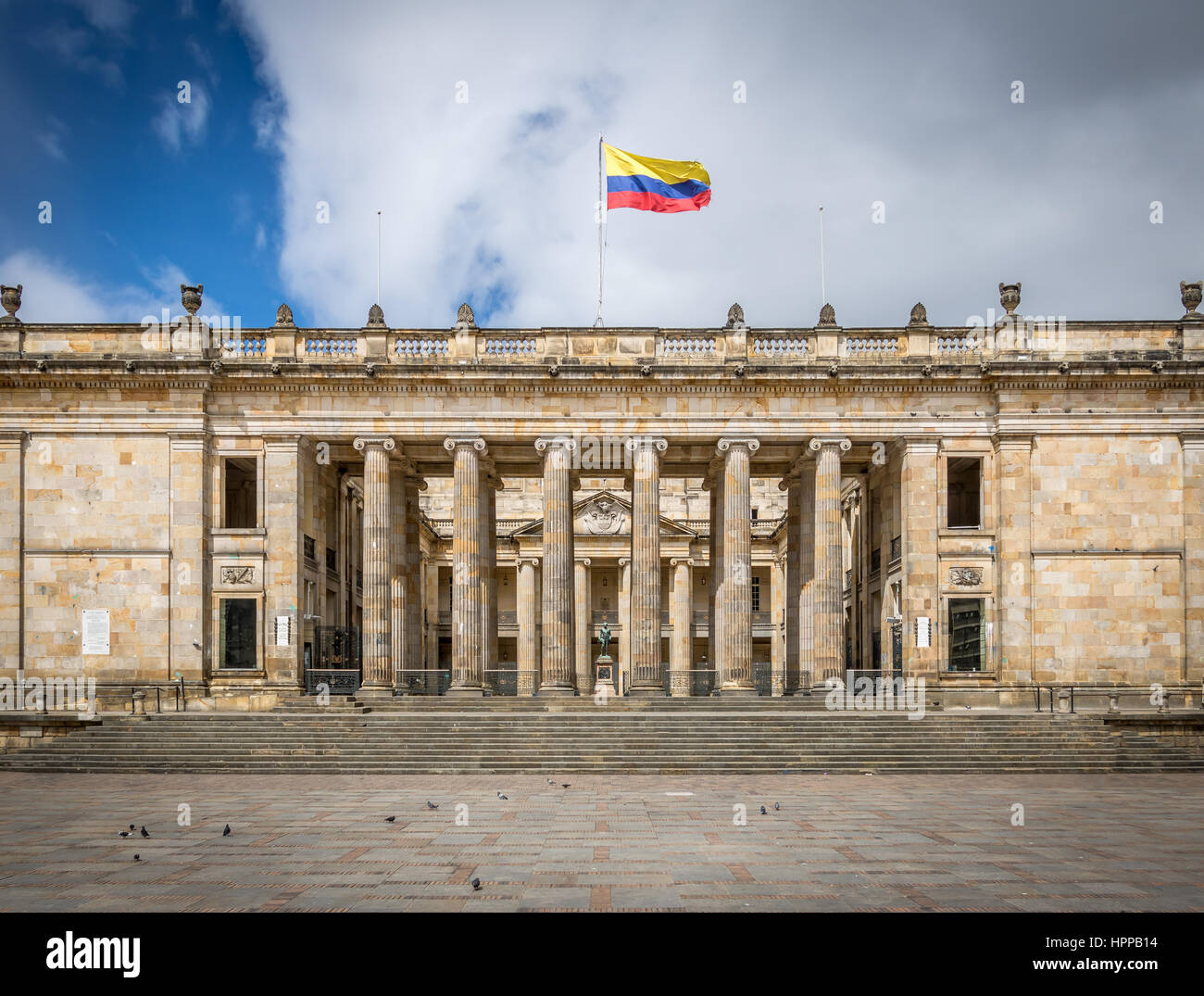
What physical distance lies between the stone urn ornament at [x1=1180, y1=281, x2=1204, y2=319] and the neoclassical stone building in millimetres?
96

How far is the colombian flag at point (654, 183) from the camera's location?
36.1m

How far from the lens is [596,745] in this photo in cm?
2762

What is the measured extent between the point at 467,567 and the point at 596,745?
10.8 m

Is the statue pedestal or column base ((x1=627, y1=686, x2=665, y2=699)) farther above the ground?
column base ((x1=627, y1=686, x2=665, y2=699))

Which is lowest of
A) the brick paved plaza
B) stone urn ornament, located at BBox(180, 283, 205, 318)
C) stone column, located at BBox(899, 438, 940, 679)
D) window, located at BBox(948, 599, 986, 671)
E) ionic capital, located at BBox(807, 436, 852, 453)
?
the brick paved plaza

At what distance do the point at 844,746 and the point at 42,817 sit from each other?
18.2 meters

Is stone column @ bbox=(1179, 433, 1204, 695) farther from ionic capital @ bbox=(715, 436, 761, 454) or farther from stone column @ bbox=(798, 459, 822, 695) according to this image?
ionic capital @ bbox=(715, 436, 761, 454)

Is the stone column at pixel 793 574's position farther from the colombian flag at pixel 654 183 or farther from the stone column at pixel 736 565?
the colombian flag at pixel 654 183

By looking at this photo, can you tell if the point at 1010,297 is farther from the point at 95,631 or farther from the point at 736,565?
the point at 95,631

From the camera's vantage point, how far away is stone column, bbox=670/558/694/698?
45750 millimetres

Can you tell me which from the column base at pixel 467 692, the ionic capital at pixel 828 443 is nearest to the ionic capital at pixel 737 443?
the ionic capital at pixel 828 443

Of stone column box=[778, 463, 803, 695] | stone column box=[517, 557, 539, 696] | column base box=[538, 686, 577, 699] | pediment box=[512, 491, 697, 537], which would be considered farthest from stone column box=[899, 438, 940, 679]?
pediment box=[512, 491, 697, 537]

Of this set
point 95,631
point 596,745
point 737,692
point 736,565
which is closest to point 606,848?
point 596,745

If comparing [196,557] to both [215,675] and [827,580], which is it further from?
[827,580]
